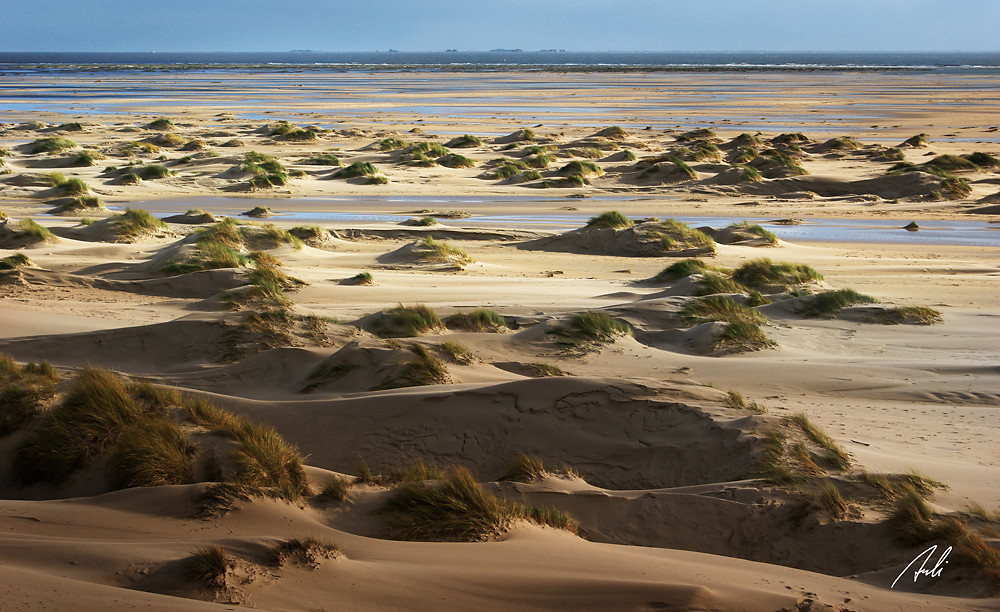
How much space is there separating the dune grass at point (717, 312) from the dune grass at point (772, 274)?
76.0 inches

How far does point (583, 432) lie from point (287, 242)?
8.53 meters

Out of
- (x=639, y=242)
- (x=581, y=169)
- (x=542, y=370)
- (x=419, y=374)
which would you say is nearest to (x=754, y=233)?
(x=639, y=242)

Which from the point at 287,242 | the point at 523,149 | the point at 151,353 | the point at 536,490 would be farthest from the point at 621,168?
the point at 536,490

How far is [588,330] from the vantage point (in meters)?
7.95

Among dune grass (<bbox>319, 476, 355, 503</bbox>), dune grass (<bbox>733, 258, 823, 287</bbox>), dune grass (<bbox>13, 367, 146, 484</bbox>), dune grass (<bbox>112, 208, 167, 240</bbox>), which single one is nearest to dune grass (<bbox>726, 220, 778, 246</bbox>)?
dune grass (<bbox>733, 258, 823, 287</bbox>)

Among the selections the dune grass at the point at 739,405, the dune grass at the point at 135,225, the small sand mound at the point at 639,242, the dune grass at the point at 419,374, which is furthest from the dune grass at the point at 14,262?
the dune grass at the point at 739,405

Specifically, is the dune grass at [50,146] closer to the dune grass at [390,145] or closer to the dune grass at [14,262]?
the dune grass at [390,145]

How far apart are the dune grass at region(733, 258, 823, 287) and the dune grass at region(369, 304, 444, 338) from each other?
15.1 ft

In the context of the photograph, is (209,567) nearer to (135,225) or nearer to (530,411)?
(530,411)

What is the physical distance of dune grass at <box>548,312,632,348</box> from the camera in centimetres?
786

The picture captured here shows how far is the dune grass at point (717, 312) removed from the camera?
8.70 metres

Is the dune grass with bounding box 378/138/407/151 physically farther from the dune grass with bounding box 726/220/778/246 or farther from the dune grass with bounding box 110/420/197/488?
the dune grass with bounding box 110/420/197/488

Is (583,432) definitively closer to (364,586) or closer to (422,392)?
(422,392)

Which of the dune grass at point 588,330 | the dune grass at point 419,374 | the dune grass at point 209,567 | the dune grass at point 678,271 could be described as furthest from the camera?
the dune grass at point 678,271
